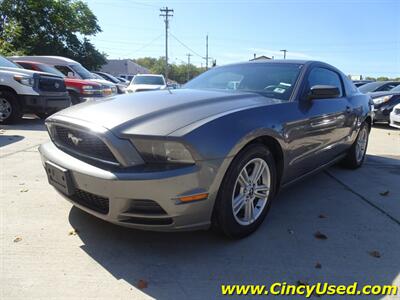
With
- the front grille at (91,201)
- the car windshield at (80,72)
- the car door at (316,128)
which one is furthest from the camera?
the car windshield at (80,72)

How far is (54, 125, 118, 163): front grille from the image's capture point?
8.13ft

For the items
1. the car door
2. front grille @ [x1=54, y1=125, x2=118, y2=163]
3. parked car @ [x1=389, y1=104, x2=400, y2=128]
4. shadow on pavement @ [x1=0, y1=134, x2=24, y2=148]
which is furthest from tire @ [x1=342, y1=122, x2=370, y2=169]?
shadow on pavement @ [x1=0, y1=134, x2=24, y2=148]

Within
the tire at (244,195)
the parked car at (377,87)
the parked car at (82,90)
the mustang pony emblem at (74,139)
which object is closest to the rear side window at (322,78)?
the tire at (244,195)

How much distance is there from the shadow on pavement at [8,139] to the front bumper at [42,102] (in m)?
1.55

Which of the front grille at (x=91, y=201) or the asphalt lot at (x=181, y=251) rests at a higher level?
the front grille at (x=91, y=201)

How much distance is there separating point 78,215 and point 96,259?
2.59ft

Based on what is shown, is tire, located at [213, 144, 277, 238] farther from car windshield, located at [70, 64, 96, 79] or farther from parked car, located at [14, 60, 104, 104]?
car windshield, located at [70, 64, 96, 79]

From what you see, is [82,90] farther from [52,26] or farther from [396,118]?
[52,26]

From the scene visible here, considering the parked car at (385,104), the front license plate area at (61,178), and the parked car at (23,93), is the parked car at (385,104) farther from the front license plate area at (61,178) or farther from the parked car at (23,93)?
the front license plate area at (61,178)

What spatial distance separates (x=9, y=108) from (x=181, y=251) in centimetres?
715

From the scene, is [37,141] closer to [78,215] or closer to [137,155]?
[78,215]

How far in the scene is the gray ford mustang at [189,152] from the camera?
7.72 feet

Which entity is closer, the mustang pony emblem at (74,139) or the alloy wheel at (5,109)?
the mustang pony emblem at (74,139)

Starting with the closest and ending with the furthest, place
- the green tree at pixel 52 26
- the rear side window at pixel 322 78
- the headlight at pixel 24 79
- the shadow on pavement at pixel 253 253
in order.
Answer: the shadow on pavement at pixel 253 253, the rear side window at pixel 322 78, the headlight at pixel 24 79, the green tree at pixel 52 26
